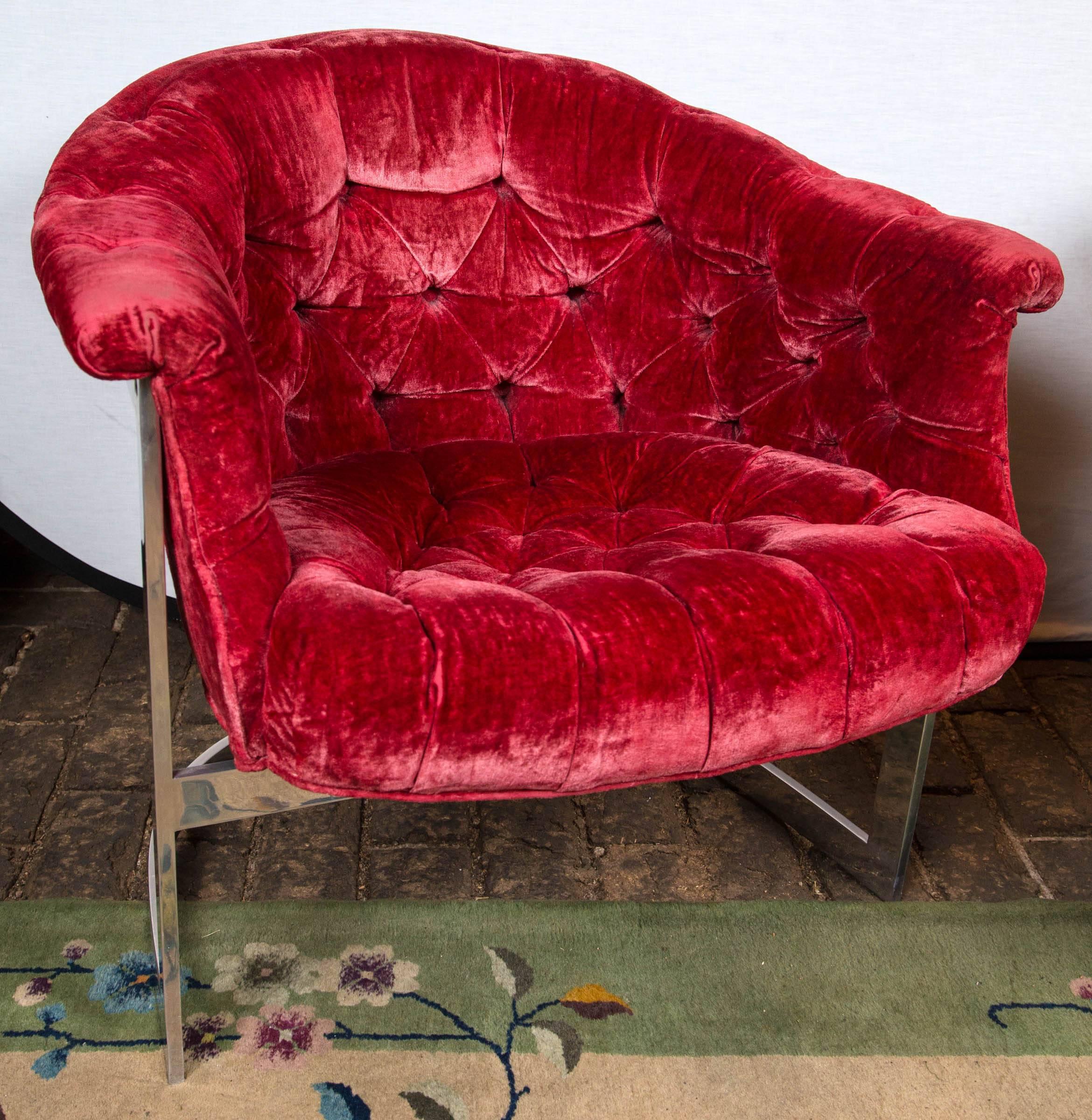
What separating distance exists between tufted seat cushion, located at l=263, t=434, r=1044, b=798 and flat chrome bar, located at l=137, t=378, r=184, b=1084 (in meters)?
0.11

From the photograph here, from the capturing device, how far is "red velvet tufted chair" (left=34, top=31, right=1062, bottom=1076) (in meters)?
0.79

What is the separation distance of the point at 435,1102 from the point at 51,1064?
13.8 inches

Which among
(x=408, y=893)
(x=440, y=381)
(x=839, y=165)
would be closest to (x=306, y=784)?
(x=408, y=893)

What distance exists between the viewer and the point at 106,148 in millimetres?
984

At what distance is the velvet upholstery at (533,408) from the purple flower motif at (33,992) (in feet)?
1.47

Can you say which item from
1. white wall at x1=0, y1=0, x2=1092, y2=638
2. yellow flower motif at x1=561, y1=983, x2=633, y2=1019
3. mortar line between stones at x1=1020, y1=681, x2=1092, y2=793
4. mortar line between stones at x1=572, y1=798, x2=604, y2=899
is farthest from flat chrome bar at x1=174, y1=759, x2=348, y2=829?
mortar line between stones at x1=1020, y1=681, x2=1092, y2=793

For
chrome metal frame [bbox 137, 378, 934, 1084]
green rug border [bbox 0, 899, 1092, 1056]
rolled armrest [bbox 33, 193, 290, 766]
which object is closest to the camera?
rolled armrest [bbox 33, 193, 290, 766]

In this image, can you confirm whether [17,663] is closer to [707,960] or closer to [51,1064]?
A: [51,1064]

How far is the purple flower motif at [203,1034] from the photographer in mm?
1033

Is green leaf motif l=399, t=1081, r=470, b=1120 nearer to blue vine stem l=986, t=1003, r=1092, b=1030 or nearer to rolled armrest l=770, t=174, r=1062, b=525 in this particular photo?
blue vine stem l=986, t=1003, r=1092, b=1030

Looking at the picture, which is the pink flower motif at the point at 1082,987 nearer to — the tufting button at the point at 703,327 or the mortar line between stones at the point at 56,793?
the tufting button at the point at 703,327

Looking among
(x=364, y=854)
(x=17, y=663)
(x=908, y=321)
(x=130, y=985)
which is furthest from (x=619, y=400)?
(x=17, y=663)

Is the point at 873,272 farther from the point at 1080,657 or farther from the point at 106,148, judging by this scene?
the point at 1080,657

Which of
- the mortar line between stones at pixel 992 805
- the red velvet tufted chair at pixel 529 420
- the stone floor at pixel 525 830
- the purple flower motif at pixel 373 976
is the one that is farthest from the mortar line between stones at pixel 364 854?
the mortar line between stones at pixel 992 805
